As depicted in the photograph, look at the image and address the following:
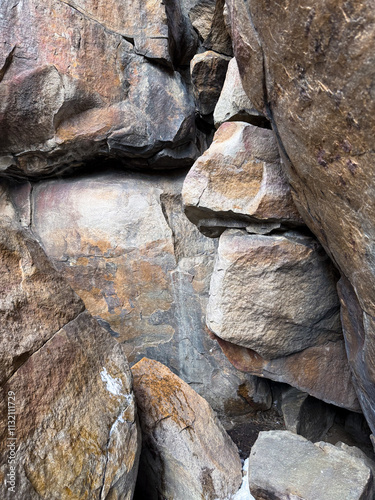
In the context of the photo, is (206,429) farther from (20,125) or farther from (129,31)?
(129,31)

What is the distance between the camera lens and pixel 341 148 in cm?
103

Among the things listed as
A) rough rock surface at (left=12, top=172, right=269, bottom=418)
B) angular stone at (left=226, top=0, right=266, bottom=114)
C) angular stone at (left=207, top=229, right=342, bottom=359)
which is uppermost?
angular stone at (left=226, top=0, right=266, bottom=114)

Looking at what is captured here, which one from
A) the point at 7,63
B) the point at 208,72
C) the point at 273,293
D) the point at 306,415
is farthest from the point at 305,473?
the point at 7,63

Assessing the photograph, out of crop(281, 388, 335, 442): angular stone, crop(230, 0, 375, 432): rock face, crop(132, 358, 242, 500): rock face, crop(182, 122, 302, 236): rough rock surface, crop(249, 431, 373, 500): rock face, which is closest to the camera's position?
crop(230, 0, 375, 432): rock face

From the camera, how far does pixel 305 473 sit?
149 centimetres

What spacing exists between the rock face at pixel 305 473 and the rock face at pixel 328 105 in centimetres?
40

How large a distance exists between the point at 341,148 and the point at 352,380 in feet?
4.59

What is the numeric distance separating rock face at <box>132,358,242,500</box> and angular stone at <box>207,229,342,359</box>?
41cm

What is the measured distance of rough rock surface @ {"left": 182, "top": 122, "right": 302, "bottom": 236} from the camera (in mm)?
1795

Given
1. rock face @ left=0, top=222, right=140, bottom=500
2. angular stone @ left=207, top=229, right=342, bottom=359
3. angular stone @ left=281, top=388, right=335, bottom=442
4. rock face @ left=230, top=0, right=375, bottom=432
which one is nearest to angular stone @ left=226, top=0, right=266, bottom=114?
rock face @ left=230, top=0, right=375, bottom=432

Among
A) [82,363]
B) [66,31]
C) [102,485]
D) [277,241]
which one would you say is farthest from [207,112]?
[102,485]

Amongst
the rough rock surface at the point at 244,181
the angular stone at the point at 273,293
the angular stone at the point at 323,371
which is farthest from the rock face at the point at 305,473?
the rough rock surface at the point at 244,181

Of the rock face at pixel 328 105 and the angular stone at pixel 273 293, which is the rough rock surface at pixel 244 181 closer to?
the angular stone at pixel 273 293

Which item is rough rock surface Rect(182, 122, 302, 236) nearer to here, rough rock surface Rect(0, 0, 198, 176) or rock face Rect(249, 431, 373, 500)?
rock face Rect(249, 431, 373, 500)
